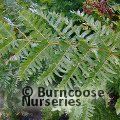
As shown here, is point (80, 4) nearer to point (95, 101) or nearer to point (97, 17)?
point (97, 17)

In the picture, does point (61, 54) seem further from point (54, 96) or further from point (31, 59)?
point (54, 96)

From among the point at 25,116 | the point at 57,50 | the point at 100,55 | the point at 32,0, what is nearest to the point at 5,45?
the point at 57,50

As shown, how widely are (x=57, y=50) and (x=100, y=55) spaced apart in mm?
184

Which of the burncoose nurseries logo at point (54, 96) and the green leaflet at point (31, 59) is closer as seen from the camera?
the green leaflet at point (31, 59)

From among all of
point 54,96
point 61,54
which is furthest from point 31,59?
point 54,96

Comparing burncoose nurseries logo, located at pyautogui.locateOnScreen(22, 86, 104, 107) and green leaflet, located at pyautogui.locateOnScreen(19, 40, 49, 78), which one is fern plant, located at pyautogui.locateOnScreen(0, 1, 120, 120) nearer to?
green leaflet, located at pyautogui.locateOnScreen(19, 40, 49, 78)

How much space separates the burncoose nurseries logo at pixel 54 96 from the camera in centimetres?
198

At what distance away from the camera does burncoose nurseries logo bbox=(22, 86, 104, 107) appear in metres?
1.98

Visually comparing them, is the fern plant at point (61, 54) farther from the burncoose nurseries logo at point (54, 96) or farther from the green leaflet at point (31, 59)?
the burncoose nurseries logo at point (54, 96)

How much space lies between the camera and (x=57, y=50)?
3.90 ft

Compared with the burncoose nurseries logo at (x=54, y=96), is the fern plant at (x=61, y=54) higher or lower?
higher

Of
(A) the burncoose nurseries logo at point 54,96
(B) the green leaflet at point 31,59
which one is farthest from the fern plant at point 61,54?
(A) the burncoose nurseries logo at point 54,96

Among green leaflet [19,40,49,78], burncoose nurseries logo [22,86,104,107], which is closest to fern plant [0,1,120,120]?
green leaflet [19,40,49,78]

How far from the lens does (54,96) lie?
7.54ft
